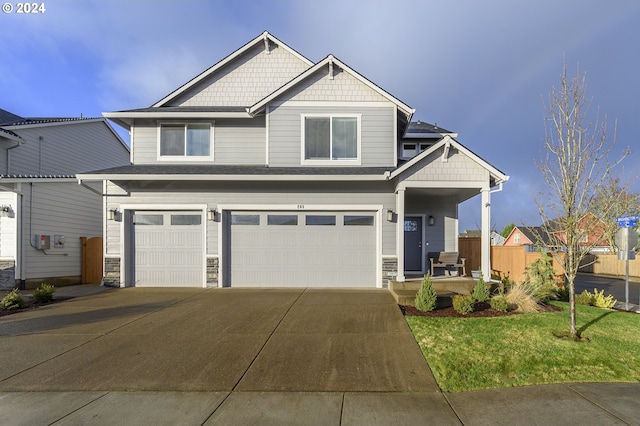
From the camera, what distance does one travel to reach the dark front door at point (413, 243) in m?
12.0

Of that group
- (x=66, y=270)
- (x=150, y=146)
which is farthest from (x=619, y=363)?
(x=66, y=270)

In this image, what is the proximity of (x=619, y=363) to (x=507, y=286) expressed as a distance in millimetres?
4363

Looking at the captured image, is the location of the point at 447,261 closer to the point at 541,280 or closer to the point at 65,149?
the point at 541,280

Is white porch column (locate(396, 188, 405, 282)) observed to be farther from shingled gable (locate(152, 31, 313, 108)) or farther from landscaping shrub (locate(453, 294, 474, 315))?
shingled gable (locate(152, 31, 313, 108))

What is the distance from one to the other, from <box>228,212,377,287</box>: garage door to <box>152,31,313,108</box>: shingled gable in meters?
5.54

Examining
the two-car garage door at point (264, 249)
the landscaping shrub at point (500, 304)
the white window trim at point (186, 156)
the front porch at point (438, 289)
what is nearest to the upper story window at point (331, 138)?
the two-car garage door at point (264, 249)

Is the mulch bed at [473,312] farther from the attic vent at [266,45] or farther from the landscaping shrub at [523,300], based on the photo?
the attic vent at [266,45]

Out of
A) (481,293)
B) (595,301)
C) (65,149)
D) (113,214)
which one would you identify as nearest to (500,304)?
(481,293)

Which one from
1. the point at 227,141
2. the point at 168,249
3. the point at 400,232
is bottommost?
the point at 168,249

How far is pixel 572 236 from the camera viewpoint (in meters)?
5.96

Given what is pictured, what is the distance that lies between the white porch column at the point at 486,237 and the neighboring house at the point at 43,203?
13281mm

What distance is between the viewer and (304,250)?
1085cm

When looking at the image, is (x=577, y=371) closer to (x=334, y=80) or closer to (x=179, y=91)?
(x=334, y=80)

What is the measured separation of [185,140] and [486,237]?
33.3 ft
